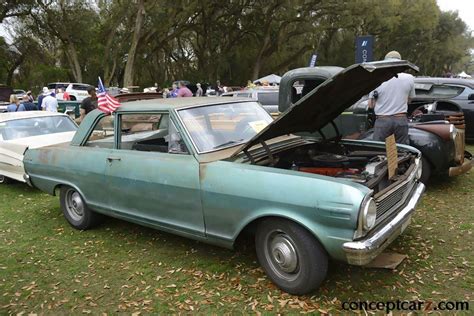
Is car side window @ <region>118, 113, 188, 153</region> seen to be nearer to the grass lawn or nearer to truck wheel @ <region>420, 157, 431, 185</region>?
the grass lawn

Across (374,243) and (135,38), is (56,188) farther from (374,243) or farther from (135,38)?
(135,38)

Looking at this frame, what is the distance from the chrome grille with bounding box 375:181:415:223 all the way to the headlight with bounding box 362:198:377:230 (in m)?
0.18

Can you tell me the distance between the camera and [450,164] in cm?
593

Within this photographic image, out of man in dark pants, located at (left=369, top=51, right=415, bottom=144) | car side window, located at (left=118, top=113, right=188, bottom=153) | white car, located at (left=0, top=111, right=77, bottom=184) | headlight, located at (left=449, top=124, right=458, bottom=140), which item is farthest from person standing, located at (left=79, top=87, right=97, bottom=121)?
headlight, located at (left=449, top=124, right=458, bottom=140)

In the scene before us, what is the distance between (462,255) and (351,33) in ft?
139

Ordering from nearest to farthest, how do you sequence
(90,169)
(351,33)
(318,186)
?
1. (318,186)
2. (90,169)
3. (351,33)

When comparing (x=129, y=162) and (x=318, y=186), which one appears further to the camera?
(x=129, y=162)

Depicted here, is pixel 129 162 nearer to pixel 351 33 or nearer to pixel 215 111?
pixel 215 111

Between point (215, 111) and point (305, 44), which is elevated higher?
point (305, 44)

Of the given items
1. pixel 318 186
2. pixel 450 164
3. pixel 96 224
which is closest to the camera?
pixel 318 186

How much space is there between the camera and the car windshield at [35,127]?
7.95 m

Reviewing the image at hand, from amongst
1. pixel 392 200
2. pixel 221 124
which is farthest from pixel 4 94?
pixel 392 200

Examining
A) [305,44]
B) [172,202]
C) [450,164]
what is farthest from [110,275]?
[305,44]

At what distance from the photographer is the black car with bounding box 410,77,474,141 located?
930cm
